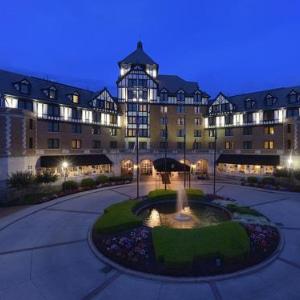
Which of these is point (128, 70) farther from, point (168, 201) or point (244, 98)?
point (168, 201)

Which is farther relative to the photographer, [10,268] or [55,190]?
[55,190]

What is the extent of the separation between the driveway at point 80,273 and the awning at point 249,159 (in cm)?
2408

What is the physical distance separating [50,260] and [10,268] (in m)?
2.17

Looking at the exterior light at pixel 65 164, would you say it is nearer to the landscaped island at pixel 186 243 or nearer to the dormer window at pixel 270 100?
the landscaped island at pixel 186 243

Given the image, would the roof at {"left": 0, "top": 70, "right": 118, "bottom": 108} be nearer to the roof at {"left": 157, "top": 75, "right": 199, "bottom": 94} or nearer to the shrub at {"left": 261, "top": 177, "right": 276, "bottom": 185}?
the roof at {"left": 157, "top": 75, "right": 199, "bottom": 94}

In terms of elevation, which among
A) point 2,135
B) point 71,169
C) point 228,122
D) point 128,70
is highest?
point 128,70

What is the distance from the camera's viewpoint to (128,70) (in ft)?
177

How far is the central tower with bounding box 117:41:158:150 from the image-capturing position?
52.3 meters

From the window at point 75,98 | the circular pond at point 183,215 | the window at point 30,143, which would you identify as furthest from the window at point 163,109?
the circular pond at point 183,215

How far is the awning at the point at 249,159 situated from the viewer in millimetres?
45375

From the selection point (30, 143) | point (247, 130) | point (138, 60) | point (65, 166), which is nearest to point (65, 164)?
point (65, 166)

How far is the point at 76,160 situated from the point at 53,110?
9.73 m

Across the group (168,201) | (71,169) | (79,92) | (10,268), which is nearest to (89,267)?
(10,268)

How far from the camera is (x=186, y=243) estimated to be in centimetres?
1512
